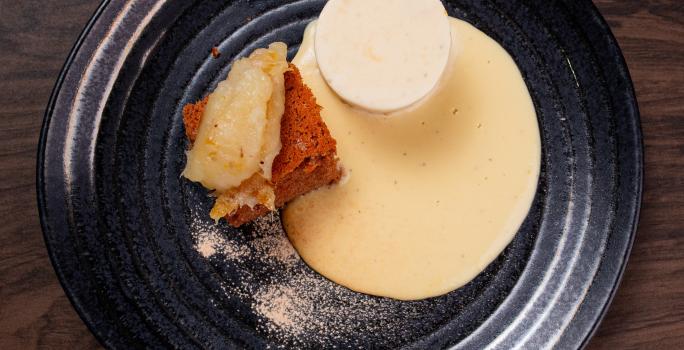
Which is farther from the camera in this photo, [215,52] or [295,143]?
[215,52]

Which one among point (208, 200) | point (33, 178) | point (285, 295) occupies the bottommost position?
point (285, 295)

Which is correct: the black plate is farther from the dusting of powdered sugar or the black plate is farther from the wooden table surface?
the wooden table surface

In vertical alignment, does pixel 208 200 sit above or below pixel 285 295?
above

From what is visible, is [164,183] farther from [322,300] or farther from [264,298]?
[322,300]

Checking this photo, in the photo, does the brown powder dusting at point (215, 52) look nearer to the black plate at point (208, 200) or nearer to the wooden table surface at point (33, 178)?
the black plate at point (208, 200)

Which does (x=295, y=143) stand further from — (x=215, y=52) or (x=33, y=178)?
(x=33, y=178)

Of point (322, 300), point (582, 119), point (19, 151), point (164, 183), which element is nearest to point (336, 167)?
point (322, 300)

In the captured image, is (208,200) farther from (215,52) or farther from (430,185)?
(430,185)

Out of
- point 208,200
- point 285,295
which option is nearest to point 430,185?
point 285,295
